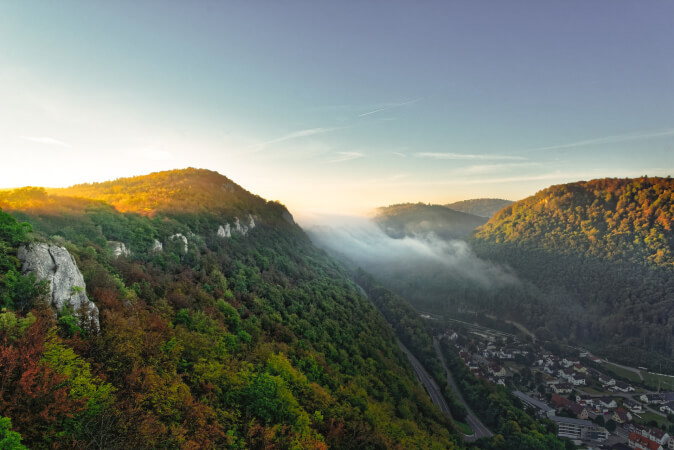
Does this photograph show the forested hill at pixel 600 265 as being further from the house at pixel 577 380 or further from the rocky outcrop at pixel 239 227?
the rocky outcrop at pixel 239 227

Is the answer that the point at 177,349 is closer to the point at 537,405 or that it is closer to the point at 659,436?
the point at 537,405

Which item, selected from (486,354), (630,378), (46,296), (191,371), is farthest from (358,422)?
(630,378)

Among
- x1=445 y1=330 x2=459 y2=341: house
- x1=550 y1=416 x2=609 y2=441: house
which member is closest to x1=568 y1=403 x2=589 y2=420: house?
x1=550 y1=416 x2=609 y2=441: house

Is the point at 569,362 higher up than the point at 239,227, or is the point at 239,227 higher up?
the point at 239,227

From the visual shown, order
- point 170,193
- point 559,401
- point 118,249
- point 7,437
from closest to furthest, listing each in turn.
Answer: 1. point 7,437
2. point 118,249
3. point 170,193
4. point 559,401

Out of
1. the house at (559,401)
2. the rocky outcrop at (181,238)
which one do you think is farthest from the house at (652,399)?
the rocky outcrop at (181,238)

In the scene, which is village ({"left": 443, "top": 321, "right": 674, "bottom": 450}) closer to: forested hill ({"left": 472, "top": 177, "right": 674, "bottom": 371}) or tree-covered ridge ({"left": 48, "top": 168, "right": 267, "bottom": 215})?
forested hill ({"left": 472, "top": 177, "right": 674, "bottom": 371})

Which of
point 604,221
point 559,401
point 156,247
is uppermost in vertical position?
point 604,221

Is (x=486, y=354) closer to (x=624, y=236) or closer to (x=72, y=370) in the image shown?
(x=72, y=370)

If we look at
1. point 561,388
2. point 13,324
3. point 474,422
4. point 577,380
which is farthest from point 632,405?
point 13,324
